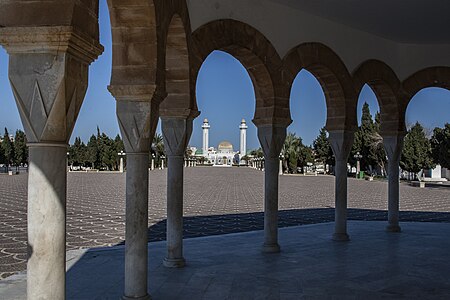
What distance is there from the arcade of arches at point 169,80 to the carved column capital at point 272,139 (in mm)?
20

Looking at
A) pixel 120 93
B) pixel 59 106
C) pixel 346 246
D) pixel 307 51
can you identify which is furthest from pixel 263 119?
pixel 59 106

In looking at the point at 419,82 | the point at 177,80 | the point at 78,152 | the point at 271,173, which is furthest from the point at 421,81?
the point at 78,152

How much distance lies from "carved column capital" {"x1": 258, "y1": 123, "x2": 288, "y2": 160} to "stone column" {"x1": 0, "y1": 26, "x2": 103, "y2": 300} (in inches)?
204

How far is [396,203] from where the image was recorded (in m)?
10.2

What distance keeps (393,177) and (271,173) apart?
3.98 metres

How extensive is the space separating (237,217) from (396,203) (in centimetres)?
440

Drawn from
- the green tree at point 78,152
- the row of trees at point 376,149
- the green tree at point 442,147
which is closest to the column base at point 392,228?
the row of trees at point 376,149

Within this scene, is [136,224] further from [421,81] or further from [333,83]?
[421,81]

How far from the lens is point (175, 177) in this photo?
21.1 feet

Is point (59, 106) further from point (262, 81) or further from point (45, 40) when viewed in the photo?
point (262, 81)

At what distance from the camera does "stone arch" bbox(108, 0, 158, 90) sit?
4426 mm

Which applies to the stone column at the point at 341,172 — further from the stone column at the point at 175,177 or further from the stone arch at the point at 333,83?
the stone column at the point at 175,177

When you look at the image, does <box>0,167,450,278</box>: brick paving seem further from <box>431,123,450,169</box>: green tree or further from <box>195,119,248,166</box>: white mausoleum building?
<box>195,119,248,166</box>: white mausoleum building

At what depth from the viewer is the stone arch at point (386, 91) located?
9.57m
